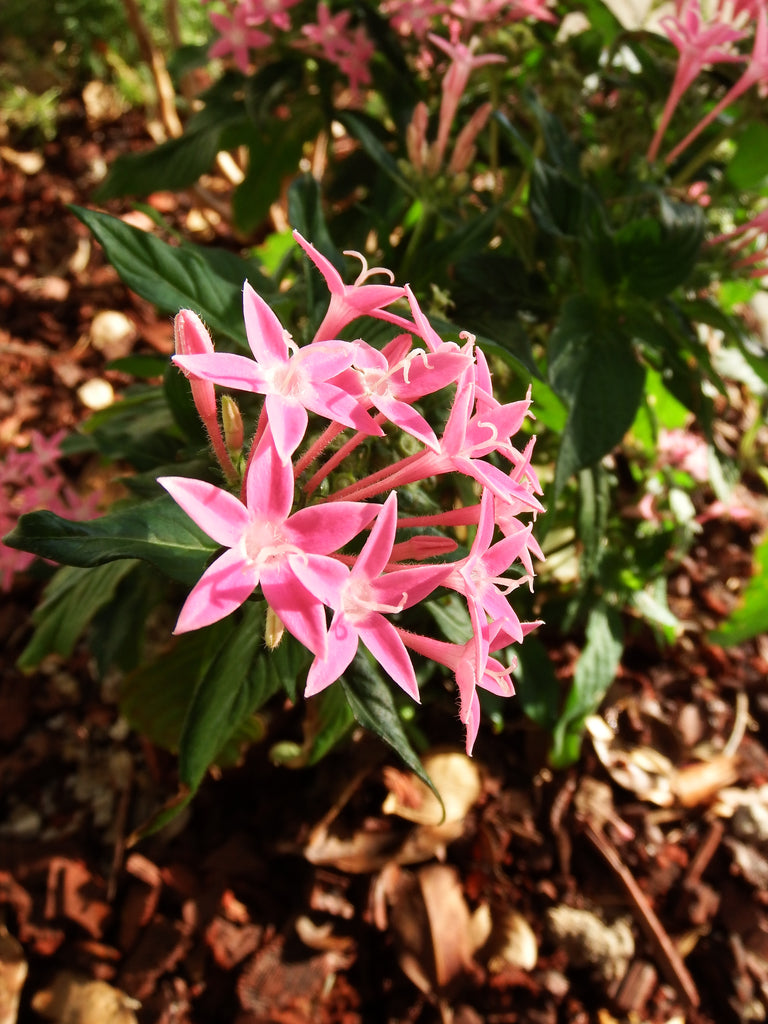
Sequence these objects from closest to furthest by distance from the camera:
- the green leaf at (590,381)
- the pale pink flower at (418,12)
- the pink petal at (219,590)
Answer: the pink petal at (219,590), the green leaf at (590,381), the pale pink flower at (418,12)

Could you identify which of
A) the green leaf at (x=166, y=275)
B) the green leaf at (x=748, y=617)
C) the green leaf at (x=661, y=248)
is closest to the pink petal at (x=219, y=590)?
the green leaf at (x=166, y=275)

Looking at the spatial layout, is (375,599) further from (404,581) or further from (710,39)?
(710,39)

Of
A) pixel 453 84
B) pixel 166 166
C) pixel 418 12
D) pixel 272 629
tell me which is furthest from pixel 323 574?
pixel 166 166

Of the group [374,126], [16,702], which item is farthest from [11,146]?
[16,702]

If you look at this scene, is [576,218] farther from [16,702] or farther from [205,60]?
[16,702]

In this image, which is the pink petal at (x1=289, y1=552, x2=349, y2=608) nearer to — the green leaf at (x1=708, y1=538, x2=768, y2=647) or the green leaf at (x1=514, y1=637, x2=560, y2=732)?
the green leaf at (x1=514, y1=637, x2=560, y2=732)

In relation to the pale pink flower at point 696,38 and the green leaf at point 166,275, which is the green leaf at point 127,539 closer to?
the green leaf at point 166,275
